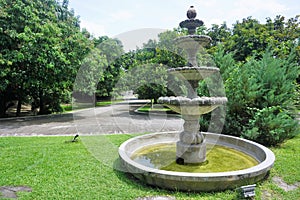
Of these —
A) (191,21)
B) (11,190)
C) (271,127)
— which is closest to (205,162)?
(271,127)

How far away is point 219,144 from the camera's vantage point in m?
7.53

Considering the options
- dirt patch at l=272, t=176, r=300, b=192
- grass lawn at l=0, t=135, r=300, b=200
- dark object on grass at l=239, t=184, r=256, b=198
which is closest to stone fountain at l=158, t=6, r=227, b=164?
grass lawn at l=0, t=135, r=300, b=200

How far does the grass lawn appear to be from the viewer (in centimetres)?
409

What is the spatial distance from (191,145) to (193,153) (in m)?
0.22

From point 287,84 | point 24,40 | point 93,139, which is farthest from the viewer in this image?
point 24,40

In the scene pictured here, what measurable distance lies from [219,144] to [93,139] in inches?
210

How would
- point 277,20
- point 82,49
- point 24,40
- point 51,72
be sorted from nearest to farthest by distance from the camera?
point 24,40 → point 51,72 → point 82,49 → point 277,20

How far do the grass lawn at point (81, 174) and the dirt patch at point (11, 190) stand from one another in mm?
120

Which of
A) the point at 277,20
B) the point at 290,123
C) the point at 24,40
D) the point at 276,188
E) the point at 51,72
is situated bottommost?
the point at 276,188

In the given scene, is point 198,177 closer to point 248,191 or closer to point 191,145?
point 248,191

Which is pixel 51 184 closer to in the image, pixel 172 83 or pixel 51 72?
pixel 51 72

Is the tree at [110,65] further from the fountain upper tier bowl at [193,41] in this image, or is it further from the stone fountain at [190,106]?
the fountain upper tier bowl at [193,41]

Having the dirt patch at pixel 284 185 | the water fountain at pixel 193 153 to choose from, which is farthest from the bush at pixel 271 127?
the dirt patch at pixel 284 185

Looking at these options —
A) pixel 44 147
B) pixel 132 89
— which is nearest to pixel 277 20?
pixel 132 89
